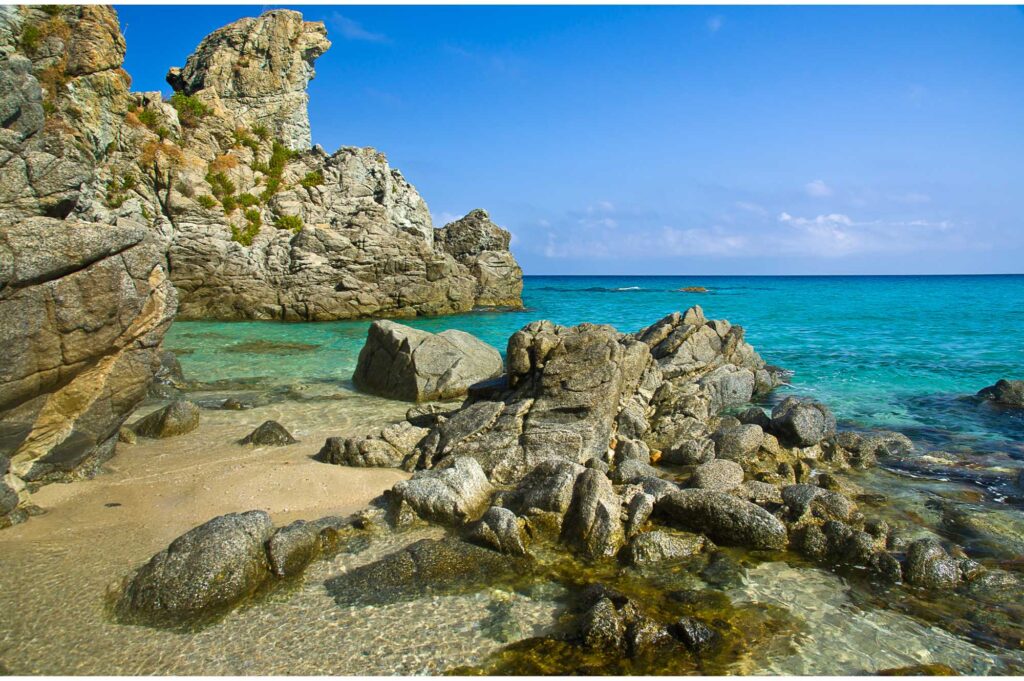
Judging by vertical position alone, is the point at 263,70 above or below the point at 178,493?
above

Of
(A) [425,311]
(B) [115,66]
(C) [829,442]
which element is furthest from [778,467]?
(B) [115,66]

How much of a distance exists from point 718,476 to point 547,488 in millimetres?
3418

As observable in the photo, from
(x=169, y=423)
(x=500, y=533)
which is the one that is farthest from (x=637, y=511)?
(x=169, y=423)

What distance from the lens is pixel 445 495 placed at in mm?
9281

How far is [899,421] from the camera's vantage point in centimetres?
1688

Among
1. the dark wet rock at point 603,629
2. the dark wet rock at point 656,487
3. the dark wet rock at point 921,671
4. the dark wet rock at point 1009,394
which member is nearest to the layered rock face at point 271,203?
the dark wet rock at point 656,487

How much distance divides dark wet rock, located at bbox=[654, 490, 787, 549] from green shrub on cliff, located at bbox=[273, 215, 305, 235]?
49.4m

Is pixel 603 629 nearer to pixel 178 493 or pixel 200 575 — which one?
pixel 200 575

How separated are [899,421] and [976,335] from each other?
3017 centimetres

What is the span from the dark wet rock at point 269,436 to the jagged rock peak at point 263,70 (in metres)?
58.5

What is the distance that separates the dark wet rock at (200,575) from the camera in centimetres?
654

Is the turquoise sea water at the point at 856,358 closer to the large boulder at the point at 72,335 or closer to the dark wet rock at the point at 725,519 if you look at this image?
the dark wet rock at the point at 725,519

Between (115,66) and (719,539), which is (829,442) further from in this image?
(115,66)

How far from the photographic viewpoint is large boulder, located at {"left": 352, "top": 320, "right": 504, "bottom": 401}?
17984mm
